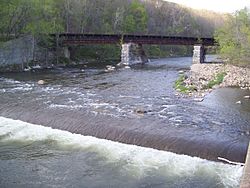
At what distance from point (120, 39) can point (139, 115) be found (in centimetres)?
3605

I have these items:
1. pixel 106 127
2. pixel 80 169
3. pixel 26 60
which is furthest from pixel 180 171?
pixel 26 60

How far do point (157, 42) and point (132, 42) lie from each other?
3.69m

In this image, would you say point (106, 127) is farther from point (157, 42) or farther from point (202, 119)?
point (157, 42)

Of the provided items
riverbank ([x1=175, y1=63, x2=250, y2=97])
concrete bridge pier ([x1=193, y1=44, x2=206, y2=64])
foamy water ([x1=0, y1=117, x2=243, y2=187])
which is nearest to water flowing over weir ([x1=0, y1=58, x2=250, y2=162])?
foamy water ([x1=0, y1=117, x2=243, y2=187])

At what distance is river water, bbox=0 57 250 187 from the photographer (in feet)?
42.2

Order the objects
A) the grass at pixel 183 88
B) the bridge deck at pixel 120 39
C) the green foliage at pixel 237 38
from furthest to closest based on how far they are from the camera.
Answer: the bridge deck at pixel 120 39
the green foliage at pixel 237 38
the grass at pixel 183 88

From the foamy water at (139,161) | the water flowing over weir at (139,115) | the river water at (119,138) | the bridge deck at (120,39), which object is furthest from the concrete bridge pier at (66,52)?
the foamy water at (139,161)

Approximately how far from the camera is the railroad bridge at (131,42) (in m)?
51.8

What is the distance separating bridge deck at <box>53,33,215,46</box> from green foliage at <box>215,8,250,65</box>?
1180 cm

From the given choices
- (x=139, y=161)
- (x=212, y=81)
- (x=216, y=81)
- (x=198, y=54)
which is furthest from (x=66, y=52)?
(x=139, y=161)

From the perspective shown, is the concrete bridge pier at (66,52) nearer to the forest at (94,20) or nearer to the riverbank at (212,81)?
the forest at (94,20)

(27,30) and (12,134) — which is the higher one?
(27,30)

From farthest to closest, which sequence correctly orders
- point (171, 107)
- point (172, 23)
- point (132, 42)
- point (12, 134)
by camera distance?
point (172, 23)
point (132, 42)
point (171, 107)
point (12, 134)

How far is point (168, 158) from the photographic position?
1458 cm
